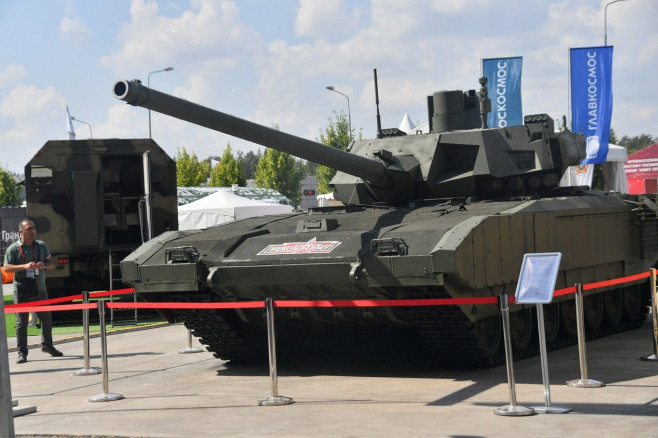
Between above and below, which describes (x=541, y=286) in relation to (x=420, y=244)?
below

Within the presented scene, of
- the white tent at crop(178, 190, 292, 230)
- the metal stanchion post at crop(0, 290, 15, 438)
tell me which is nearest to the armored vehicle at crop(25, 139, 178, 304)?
the white tent at crop(178, 190, 292, 230)

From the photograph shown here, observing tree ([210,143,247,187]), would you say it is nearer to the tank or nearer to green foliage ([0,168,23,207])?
green foliage ([0,168,23,207])

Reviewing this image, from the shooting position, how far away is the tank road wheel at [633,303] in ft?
48.4

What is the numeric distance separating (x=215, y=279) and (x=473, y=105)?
17.5ft

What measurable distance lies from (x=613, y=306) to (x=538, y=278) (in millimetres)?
6268

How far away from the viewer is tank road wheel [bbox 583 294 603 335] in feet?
44.5

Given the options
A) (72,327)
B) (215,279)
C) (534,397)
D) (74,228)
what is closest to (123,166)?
(74,228)

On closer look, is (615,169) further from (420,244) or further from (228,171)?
(228,171)

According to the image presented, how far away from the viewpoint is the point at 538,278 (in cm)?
870

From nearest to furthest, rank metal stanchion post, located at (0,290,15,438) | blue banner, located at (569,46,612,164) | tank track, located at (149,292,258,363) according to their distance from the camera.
Result: metal stanchion post, located at (0,290,15,438)
tank track, located at (149,292,258,363)
blue banner, located at (569,46,612,164)

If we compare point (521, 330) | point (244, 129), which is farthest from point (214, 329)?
point (521, 330)

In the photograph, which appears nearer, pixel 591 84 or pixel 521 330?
pixel 521 330

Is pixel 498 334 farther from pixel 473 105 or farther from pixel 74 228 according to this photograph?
pixel 74 228

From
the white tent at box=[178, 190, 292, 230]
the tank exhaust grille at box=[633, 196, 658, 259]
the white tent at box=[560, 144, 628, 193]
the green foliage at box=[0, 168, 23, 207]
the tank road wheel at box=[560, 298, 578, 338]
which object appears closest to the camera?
the tank road wheel at box=[560, 298, 578, 338]
